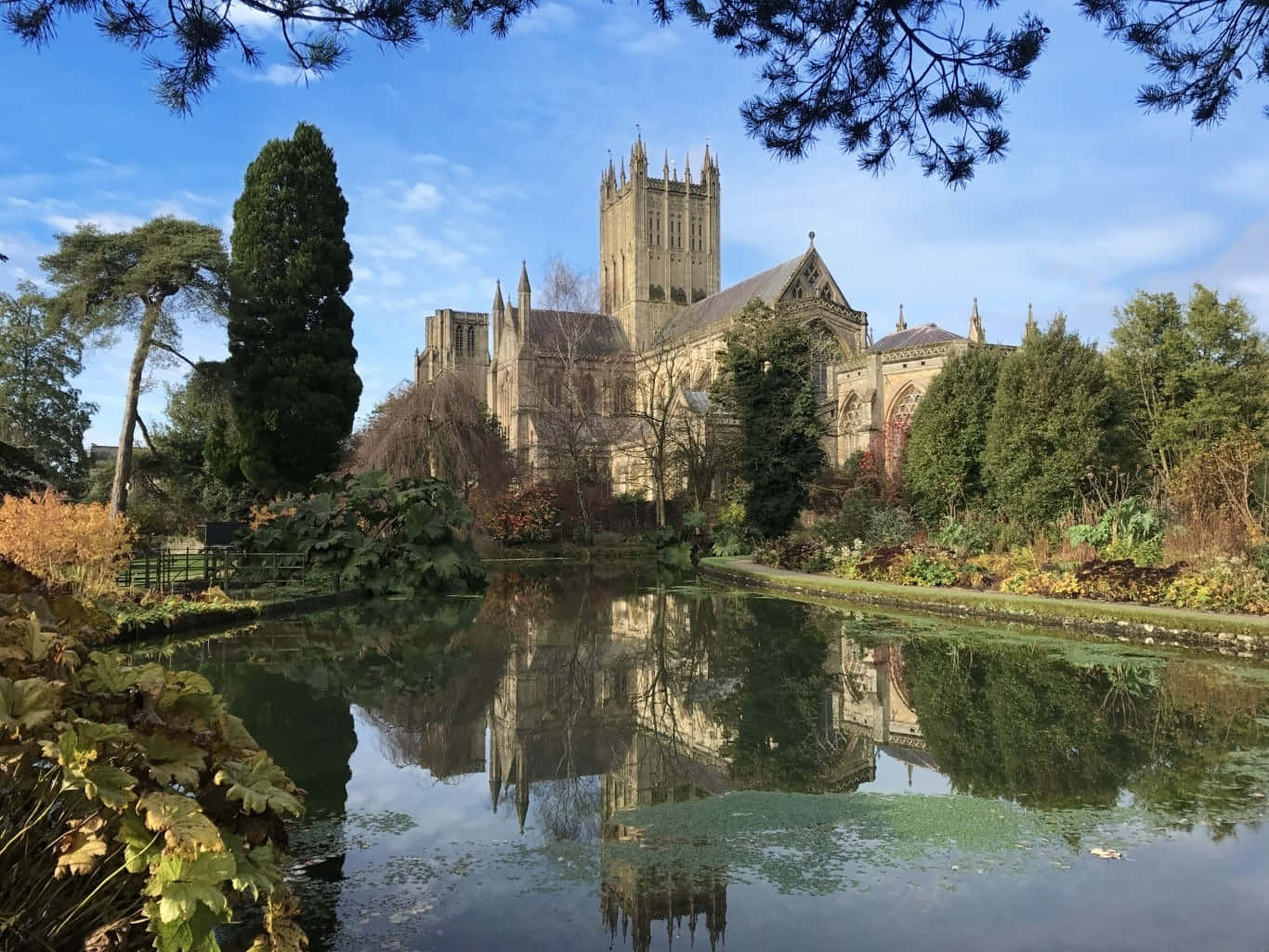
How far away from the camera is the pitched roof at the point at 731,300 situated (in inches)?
1690

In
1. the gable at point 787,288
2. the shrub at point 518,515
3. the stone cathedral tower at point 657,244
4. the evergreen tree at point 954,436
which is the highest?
the stone cathedral tower at point 657,244

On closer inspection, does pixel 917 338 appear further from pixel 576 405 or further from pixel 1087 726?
pixel 1087 726

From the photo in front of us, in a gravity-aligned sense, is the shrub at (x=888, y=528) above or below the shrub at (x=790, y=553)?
above

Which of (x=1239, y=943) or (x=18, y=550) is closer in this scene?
(x=1239, y=943)

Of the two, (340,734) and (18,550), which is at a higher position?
(18,550)

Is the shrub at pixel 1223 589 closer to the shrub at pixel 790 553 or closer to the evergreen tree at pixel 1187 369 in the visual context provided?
the shrub at pixel 790 553

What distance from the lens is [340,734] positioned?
6.04 m

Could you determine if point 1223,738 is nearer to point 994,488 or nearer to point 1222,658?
point 1222,658

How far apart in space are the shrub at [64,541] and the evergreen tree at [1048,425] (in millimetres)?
13806

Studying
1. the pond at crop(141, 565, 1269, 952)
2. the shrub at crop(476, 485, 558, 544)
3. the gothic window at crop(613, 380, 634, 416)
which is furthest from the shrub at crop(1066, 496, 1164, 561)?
the gothic window at crop(613, 380, 634, 416)

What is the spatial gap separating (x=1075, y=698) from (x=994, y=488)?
35.6 feet

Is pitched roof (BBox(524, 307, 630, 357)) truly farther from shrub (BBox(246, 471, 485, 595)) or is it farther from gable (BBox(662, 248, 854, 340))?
shrub (BBox(246, 471, 485, 595))

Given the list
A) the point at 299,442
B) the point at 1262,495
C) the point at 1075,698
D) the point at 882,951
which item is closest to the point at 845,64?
the point at 882,951

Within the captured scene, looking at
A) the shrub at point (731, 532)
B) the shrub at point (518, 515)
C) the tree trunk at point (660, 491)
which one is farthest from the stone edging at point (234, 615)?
the tree trunk at point (660, 491)
